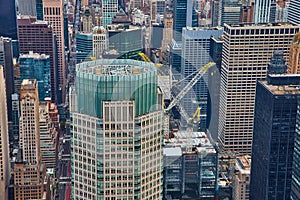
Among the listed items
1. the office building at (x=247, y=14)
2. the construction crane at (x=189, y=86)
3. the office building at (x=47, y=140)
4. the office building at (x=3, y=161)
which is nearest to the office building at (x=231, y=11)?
the office building at (x=247, y=14)

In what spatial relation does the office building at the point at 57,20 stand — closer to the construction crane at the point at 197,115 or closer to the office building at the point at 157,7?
the office building at the point at 157,7

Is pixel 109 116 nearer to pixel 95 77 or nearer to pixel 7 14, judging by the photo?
pixel 95 77

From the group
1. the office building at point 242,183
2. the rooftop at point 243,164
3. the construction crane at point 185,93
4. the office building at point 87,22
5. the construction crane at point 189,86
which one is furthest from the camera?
the office building at point 87,22

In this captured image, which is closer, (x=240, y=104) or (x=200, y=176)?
(x=200, y=176)

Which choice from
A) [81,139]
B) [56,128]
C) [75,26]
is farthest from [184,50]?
[81,139]

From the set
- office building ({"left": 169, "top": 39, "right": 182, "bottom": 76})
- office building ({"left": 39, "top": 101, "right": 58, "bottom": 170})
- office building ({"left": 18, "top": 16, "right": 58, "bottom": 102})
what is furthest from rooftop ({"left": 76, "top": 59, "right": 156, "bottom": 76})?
office building ({"left": 18, "top": 16, "right": 58, "bottom": 102})
